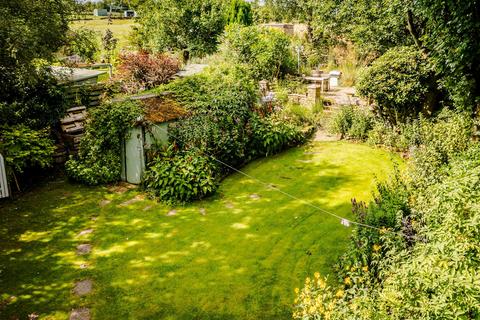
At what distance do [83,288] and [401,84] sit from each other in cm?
982

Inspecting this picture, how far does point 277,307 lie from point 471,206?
2.93m

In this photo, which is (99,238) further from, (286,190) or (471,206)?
(471,206)

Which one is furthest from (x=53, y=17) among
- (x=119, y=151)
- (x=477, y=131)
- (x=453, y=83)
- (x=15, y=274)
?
(x=477, y=131)

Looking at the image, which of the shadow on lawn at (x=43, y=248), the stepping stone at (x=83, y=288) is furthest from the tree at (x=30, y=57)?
the stepping stone at (x=83, y=288)

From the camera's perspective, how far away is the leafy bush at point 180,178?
895 cm

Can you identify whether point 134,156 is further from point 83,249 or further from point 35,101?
point 83,249

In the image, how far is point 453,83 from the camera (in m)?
9.76

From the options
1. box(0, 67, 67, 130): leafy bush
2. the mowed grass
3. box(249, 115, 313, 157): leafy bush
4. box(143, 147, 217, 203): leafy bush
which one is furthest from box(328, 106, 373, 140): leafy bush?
box(0, 67, 67, 130): leafy bush

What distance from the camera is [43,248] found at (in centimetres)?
717

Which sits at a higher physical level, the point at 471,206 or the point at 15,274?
the point at 471,206

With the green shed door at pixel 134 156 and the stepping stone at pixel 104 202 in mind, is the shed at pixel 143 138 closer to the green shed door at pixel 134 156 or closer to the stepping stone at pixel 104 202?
the green shed door at pixel 134 156

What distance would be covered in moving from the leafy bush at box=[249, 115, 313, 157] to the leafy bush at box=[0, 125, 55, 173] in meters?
5.51

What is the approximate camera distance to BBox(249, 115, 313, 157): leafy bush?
1141cm

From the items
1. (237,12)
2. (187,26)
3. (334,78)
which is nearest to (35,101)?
(334,78)
